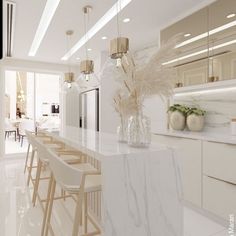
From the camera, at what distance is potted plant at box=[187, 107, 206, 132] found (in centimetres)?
303

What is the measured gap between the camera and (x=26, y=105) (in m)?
6.69

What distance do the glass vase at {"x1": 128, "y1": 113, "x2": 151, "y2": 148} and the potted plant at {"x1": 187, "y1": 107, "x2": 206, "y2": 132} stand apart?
1.51m

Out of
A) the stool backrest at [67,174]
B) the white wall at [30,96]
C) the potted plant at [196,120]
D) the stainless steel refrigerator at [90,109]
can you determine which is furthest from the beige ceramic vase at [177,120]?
the white wall at [30,96]

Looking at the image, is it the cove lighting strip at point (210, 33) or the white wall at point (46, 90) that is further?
the white wall at point (46, 90)

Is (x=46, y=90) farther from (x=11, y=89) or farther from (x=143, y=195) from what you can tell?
(x=143, y=195)

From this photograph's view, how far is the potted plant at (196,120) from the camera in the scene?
9.95 feet

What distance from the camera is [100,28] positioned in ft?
12.4

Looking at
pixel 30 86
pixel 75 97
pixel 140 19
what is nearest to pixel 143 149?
pixel 140 19

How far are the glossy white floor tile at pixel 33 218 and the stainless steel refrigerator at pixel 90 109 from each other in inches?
90.9

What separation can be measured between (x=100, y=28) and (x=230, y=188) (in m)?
3.05

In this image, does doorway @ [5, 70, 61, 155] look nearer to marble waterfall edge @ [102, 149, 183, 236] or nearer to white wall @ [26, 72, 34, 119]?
white wall @ [26, 72, 34, 119]

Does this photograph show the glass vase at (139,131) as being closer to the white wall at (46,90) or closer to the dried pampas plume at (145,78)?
the dried pampas plume at (145,78)

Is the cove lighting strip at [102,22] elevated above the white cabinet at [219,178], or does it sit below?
→ above

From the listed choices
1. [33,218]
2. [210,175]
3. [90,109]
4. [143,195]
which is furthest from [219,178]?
[90,109]
